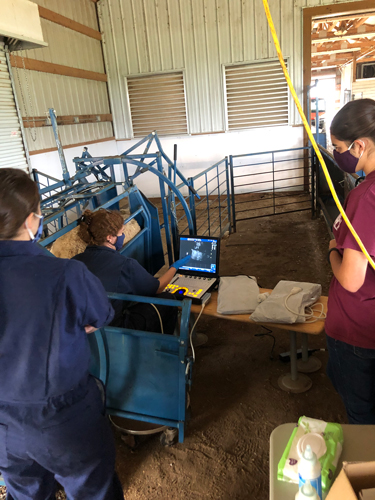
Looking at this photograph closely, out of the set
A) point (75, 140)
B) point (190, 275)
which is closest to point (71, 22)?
point (75, 140)

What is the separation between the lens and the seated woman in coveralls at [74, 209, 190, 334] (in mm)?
2154

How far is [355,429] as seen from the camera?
3.67ft

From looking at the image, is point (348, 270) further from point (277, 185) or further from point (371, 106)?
point (277, 185)

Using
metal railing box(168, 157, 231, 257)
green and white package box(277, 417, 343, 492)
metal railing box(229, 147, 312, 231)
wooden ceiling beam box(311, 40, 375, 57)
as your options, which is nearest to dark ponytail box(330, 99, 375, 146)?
green and white package box(277, 417, 343, 492)

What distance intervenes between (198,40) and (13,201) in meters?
7.81

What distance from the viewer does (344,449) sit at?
3.47 ft

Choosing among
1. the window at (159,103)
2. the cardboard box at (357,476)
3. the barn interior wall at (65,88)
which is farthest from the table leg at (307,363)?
the window at (159,103)

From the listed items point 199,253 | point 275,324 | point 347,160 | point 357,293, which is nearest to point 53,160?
point 199,253

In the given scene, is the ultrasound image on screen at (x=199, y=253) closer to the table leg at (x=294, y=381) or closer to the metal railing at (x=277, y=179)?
the table leg at (x=294, y=381)

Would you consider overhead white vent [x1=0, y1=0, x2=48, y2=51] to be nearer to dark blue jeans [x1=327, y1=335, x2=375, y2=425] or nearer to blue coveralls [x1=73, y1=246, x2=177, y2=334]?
blue coveralls [x1=73, y1=246, x2=177, y2=334]

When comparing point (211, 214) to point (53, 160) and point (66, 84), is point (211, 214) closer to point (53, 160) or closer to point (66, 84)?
point (53, 160)

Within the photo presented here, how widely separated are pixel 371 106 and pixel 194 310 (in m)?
1.51

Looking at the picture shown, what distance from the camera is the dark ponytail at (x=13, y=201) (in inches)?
43.7

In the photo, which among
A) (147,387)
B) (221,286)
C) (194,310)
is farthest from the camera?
(221,286)
